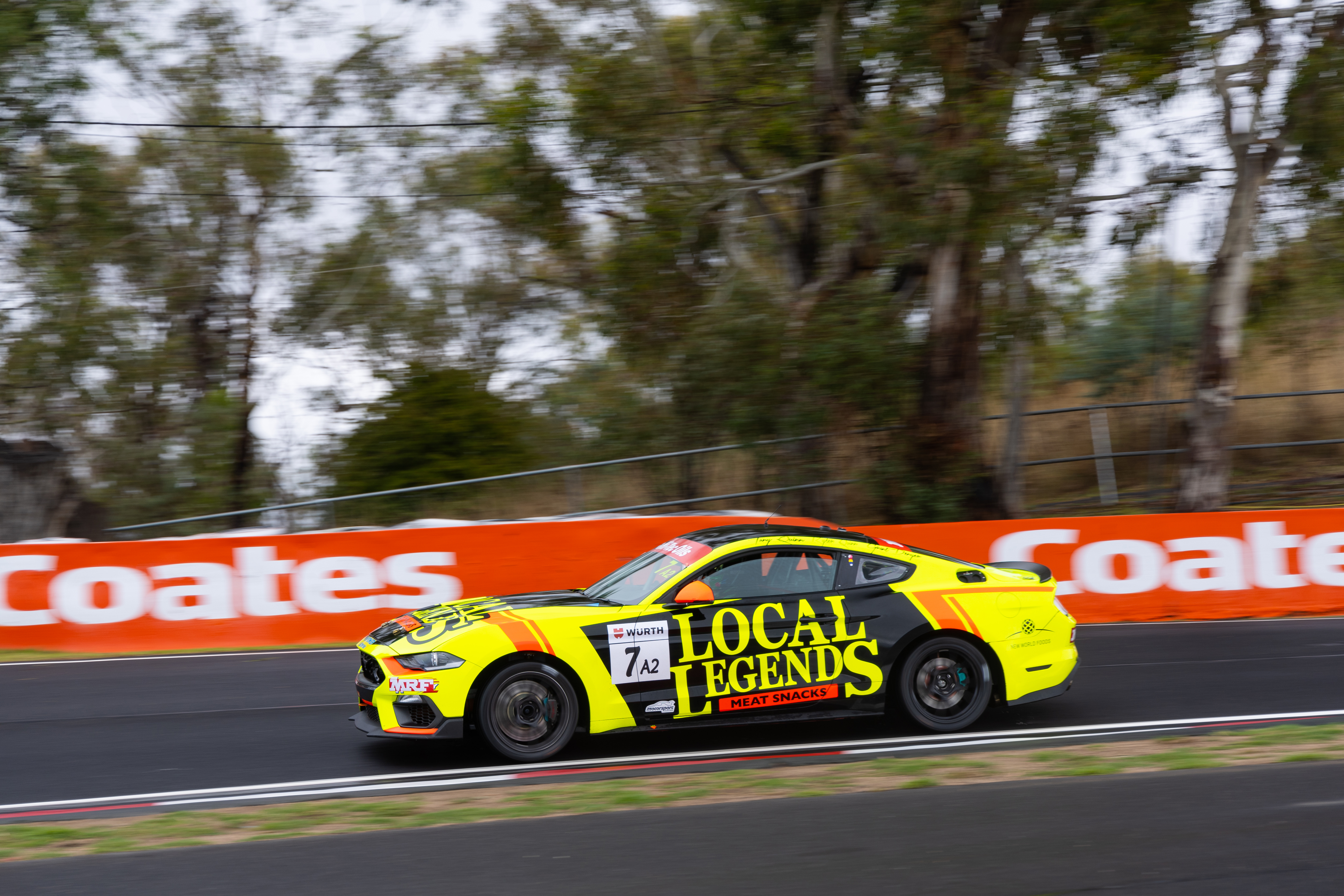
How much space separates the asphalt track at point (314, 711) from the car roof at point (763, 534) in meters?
1.34

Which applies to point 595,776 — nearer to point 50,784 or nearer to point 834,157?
point 50,784

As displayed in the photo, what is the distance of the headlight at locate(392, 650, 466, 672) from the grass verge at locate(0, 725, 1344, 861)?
2.48 feet

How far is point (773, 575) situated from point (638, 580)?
3.08ft

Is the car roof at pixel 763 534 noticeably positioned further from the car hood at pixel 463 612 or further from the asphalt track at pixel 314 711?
the asphalt track at pixel 314 711

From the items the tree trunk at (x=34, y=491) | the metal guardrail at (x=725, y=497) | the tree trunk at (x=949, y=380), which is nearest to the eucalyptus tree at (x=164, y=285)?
the tree trunk at (x=34, y=491)

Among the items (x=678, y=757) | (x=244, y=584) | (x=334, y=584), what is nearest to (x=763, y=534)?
(x=678, y=757)

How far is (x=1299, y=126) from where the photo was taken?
16.0 meters

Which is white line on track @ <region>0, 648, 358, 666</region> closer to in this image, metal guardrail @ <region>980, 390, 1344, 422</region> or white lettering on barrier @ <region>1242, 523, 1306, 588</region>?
white lettering on barrier @ <region>1242, 523, 1306, 588</region>

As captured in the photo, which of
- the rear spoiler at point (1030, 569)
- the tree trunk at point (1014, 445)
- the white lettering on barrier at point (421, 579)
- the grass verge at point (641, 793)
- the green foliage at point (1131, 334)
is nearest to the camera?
the grass verge at point (641, 793)

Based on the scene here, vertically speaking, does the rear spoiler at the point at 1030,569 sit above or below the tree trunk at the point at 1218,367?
below

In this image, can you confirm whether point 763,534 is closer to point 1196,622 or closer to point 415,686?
point 415,686

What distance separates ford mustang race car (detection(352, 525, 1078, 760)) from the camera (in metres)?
7.20

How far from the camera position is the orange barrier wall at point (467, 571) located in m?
12.3

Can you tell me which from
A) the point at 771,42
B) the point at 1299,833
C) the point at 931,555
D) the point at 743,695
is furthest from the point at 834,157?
the point at 1299,833
